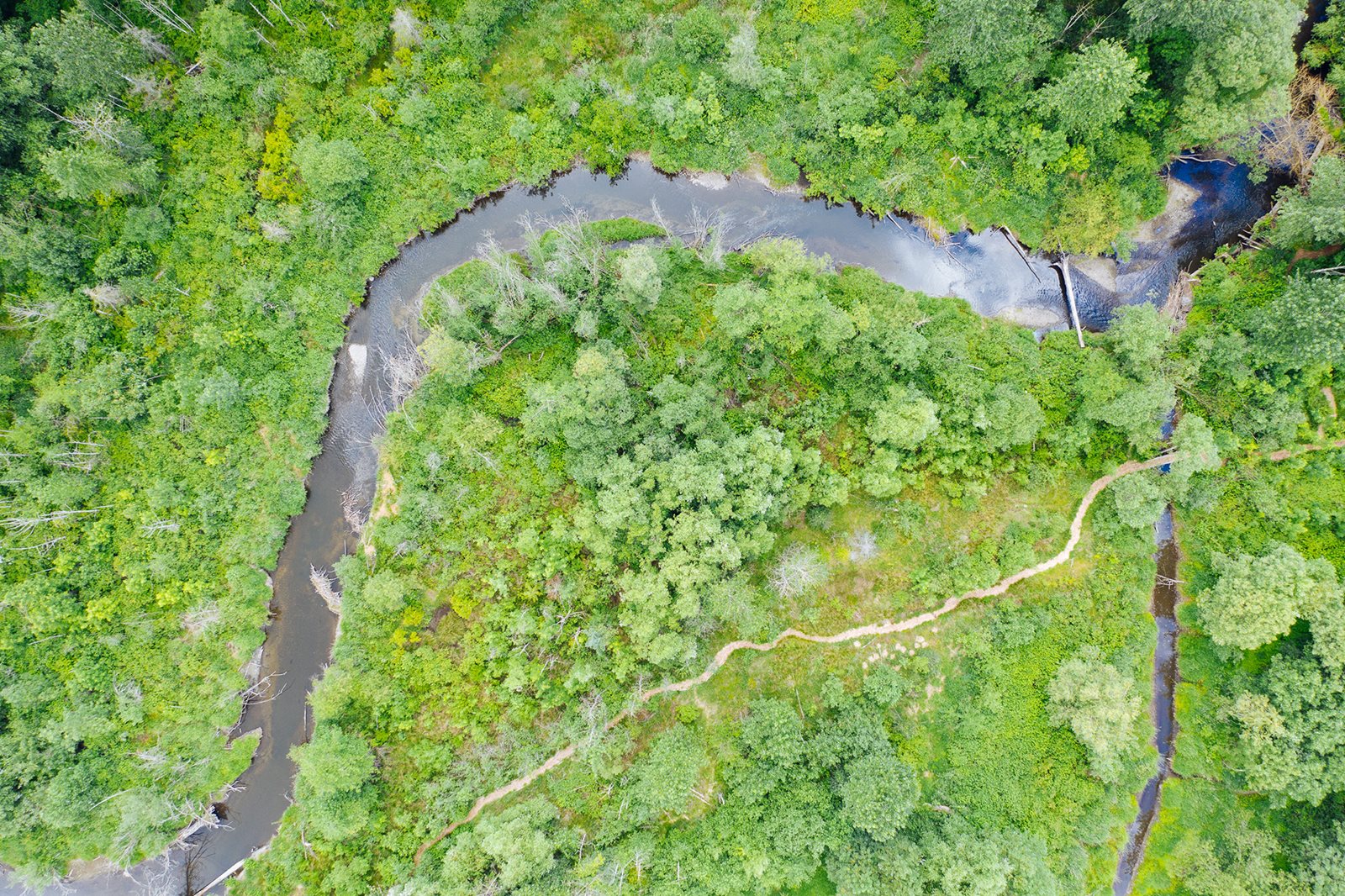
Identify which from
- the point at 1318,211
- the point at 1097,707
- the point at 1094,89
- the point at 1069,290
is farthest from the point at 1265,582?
the point at 1094,89

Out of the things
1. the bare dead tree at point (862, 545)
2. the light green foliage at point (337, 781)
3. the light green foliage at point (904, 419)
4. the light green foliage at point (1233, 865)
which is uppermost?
the light green foliage at point (904, 419)

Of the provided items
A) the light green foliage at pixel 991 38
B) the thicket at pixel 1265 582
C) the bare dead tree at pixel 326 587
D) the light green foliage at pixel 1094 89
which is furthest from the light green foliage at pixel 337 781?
the light green foliage at pixel 1094 89

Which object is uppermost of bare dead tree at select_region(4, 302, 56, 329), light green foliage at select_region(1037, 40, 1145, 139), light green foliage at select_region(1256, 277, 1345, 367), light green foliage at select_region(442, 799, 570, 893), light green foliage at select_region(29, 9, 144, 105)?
light green foliage at select_region(29, 9, 144, 105)

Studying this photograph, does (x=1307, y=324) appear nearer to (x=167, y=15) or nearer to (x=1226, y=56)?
(x=1226, y=56)

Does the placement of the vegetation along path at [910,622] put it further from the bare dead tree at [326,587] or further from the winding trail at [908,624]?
the bare dead tree at [326,587]

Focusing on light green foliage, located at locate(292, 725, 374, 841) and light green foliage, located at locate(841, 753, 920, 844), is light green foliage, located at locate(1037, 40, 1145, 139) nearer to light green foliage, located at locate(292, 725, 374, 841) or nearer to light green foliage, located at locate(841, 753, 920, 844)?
light green foliage, located at locate(841, 753, 920, 844)

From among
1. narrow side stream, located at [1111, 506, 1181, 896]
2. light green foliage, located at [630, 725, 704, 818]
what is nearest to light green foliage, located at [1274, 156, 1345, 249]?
narrow side stream, located at [1111, 506, 1181, 896]
